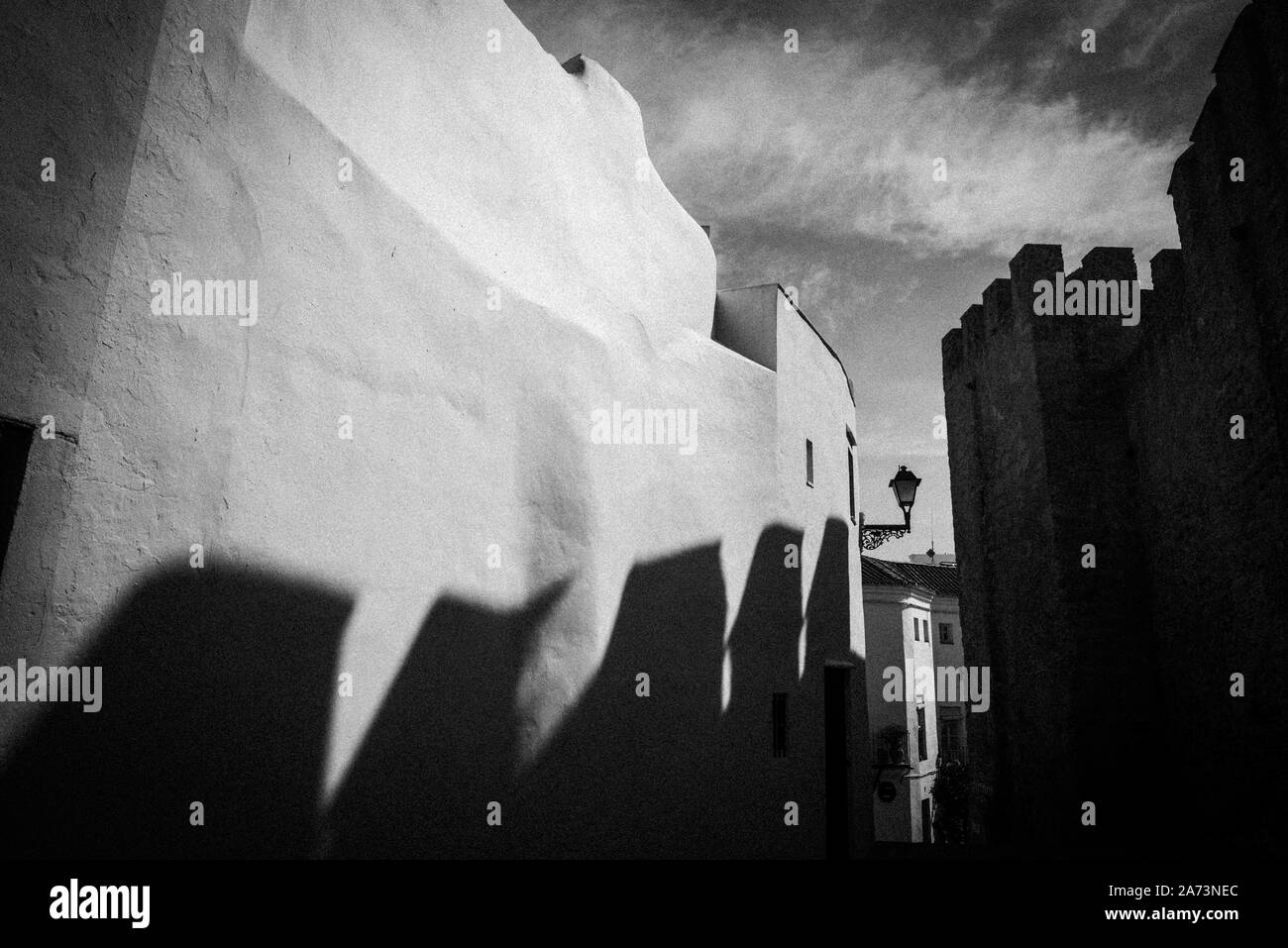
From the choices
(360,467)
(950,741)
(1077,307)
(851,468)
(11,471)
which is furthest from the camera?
(950,741)

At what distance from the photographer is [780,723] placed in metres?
8.62

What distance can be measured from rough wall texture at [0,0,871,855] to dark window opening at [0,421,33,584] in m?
0.04

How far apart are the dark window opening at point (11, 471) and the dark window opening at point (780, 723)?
710 cm

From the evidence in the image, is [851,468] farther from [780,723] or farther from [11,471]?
[11,471]

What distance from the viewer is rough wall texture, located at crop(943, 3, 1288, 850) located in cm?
673

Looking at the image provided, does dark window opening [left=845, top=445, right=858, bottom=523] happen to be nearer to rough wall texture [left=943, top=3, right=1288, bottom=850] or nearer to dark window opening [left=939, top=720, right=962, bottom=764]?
rough wall texture [left=943, top=3, right=1288, bottom=850]

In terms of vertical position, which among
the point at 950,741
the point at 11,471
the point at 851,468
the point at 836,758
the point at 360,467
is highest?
the point at 851,468

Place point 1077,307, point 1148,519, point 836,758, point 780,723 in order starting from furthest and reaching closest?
point 1077,307
point 836,758
point 1148,519
point 780,723

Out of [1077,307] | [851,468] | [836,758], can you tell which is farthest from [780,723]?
[1077,307]

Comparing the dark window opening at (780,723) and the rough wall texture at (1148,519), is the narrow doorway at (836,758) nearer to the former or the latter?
the dark window opening at (780,723)

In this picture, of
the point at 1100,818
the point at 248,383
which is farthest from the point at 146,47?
the point at 1100,818

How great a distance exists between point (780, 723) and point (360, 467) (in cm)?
579

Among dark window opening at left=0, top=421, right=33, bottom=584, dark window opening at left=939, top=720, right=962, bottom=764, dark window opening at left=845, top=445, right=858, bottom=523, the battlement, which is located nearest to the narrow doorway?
dark window opening at left=845, top=445, right=858, bottom=523

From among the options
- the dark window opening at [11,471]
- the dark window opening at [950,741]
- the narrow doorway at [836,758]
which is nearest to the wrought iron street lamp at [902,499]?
the narrow doorway at [836,758]
